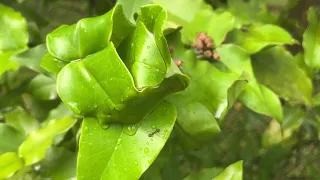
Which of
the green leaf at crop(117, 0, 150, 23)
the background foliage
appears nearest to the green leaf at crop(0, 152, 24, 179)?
the background foliage

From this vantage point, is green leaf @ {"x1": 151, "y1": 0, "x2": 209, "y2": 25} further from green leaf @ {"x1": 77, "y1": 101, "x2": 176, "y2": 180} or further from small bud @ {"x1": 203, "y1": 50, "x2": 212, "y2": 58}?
green leaf @ {"x1": 77, "y1": 101, "x2": 176, "y2": 180}

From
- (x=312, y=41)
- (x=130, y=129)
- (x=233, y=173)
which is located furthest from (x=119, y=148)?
(x=312, y=41)

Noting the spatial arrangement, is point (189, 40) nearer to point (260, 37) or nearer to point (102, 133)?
point (260, 37)

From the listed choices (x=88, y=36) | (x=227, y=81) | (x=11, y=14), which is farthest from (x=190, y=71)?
(x=11, y=14)

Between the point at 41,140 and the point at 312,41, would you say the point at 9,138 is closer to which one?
the point at 41,140

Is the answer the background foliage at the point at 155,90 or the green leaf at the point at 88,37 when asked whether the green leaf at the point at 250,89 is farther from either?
the green leaf at the point at 88,37

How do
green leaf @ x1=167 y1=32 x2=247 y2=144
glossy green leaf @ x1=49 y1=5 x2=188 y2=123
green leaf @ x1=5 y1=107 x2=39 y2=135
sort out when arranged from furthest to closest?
green leaf @ x1=5 y1=107 x2=39 y2=135 → green leaf @ x1=167 y1=32 x2=247 y2=144 → glossy green leaf @ x1=49 y1=5 x2=188 y2=123
